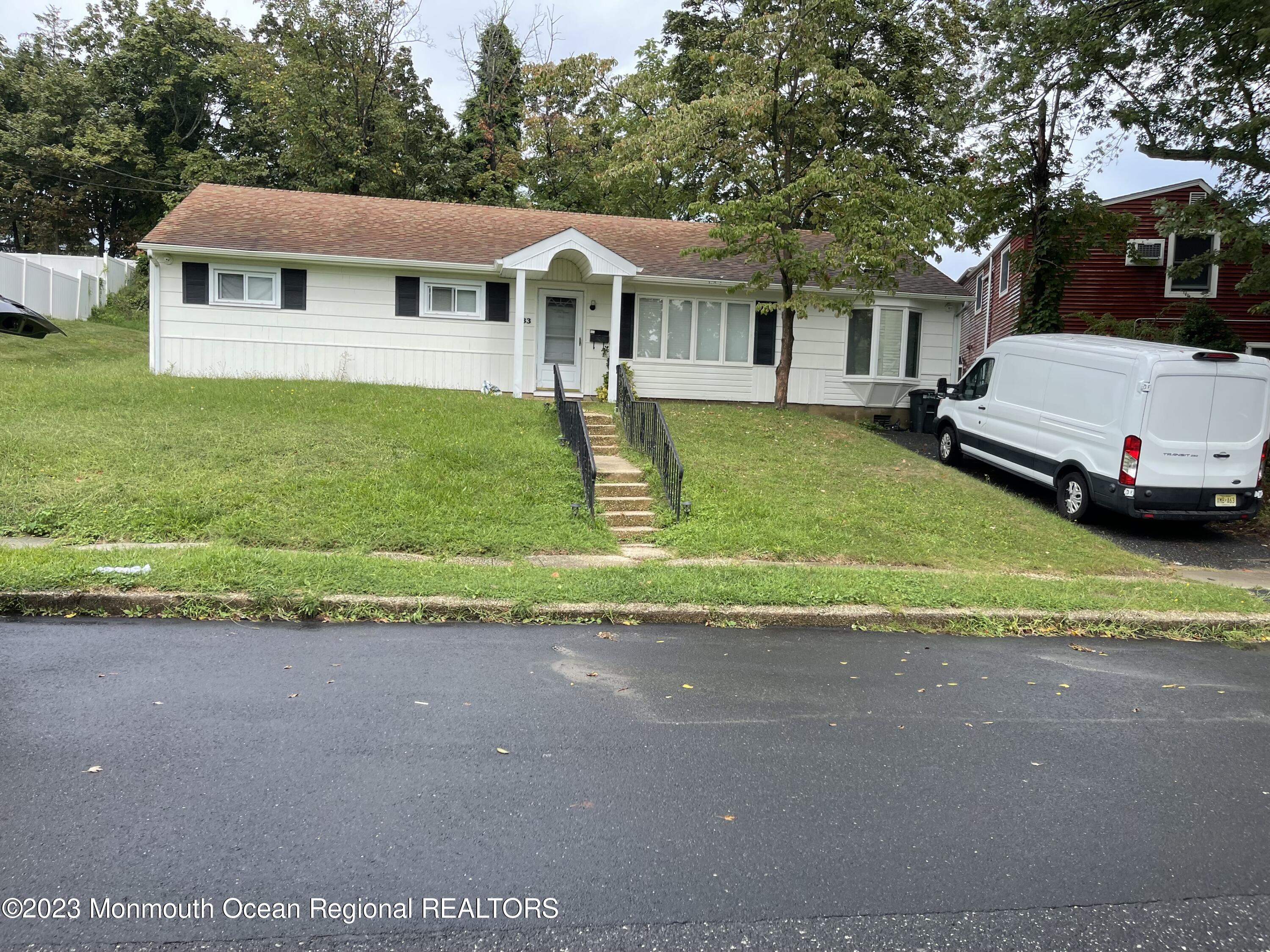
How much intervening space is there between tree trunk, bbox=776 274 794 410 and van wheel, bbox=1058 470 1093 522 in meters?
7.19

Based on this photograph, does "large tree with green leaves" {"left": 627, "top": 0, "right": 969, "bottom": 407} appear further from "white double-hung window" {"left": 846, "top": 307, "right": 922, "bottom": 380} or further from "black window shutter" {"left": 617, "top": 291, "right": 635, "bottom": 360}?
"black window shutter" {"left": 617, "top": 291, "right": 635, "bottom": 360}

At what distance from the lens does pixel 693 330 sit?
19359 mm

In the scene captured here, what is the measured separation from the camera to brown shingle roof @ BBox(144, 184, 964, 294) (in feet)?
58.3

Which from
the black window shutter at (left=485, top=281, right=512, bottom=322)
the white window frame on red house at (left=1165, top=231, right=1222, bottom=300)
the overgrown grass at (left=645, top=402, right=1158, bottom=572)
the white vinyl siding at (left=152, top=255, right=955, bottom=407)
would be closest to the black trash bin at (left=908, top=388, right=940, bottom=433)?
the white vinyl siding at (left=152, top=255, right=955, bottom=407)

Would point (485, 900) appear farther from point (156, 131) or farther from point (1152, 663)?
point (156, 131)

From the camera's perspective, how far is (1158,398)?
1080 cm

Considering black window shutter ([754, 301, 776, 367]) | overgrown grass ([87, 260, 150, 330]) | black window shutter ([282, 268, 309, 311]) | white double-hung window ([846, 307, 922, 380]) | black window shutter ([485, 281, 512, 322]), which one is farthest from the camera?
overgrown grass ([87, 260, 150, 330])

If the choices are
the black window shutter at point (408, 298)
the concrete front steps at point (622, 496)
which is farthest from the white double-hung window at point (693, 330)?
the concrete front steps at point (622, 496)

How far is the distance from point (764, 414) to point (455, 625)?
40.3 ft

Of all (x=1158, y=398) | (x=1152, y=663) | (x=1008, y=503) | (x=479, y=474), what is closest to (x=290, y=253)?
(x=479, y=474)

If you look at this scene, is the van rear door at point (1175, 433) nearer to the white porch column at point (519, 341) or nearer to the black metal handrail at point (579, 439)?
the black metal handrail at point (579, 439)

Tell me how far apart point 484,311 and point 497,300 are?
1.23 feet

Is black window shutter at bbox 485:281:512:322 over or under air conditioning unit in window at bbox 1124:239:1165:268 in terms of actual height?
under

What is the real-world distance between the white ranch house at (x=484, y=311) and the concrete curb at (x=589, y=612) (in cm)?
1103
